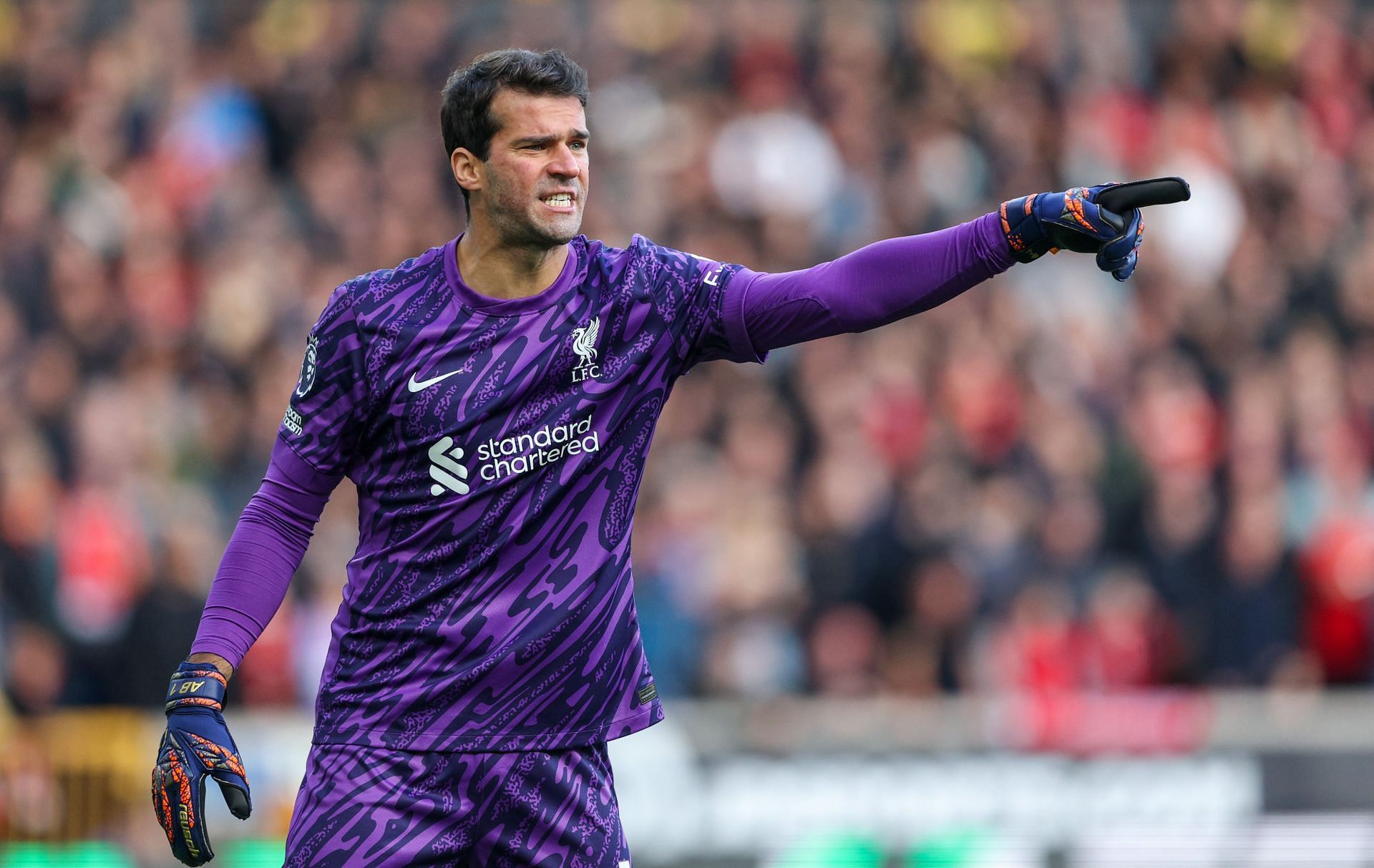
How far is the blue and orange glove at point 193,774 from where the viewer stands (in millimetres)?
4629

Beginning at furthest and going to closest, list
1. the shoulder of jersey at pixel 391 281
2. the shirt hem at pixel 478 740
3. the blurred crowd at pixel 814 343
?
the blurred crowd at pixel 814 343 < the shoulder of jersey at pixel 391 281 < the shirt hem at pixel 478 740

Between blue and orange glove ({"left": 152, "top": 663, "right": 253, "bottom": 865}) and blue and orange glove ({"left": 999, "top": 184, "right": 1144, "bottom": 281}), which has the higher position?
blue and orange glove ({"left": 999, "top": 184, "right": 1144, "bottom": 281})

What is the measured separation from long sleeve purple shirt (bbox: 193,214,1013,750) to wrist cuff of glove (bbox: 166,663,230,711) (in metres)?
0.06

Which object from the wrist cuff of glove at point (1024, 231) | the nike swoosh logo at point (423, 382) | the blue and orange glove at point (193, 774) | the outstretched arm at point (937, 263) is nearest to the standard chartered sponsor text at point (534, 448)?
the nike swoosh logo at point (423, 382)

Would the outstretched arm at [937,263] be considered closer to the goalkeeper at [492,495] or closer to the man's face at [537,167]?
the goalkeeper at [492,495]

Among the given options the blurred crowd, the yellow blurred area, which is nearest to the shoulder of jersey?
the yellow blurred area

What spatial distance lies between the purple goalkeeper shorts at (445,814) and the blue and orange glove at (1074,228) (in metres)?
1.56

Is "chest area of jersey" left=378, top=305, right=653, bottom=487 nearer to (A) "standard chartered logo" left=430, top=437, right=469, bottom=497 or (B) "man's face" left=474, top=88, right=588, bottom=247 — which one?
(A) "standard chartered logo" left=430, top=437, right=469, bottom=497

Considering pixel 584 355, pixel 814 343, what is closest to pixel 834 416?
pixel 814 343

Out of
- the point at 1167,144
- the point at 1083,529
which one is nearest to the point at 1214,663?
the point at 1083,529

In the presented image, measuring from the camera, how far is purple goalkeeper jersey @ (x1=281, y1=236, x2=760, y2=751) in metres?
4.79

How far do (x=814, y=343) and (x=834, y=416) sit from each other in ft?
2.18

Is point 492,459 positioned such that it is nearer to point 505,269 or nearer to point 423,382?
point 423,382

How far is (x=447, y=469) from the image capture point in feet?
15.7
